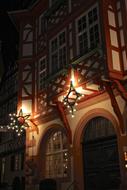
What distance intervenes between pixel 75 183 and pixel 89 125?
2.49 metres

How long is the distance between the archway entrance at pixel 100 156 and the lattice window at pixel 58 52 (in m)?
3.39

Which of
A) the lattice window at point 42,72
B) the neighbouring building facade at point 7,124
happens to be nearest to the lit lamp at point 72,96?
the lattice window at point 42,72

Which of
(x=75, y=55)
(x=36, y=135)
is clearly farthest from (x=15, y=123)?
(x=75, y=55)

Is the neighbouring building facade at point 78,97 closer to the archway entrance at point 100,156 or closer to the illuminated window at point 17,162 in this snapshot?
the archway entrance at point 100,156

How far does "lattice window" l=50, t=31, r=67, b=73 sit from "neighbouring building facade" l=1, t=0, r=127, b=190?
50 millimetres

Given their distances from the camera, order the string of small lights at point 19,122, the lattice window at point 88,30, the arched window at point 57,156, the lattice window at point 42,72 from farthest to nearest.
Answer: the lattice window at point 42,72
the string of small lights at point 19,122
the arched window at point 57,156
the lattice window at point 88,30

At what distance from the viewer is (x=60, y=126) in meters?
13.3

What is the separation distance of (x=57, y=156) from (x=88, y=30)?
20.0ft

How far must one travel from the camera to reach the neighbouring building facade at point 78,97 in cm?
1023

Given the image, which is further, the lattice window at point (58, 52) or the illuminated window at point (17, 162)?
the illuminated window at point (17, 162)

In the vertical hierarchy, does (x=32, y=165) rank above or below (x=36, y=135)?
below

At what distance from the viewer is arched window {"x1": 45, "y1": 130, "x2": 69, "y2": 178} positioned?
12.9 meters

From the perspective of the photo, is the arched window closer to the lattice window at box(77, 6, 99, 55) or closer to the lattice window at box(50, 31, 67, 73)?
the lattice window at box(50, 31, 67, 73)

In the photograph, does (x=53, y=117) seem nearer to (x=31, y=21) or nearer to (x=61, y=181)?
(x=61, y=181)
